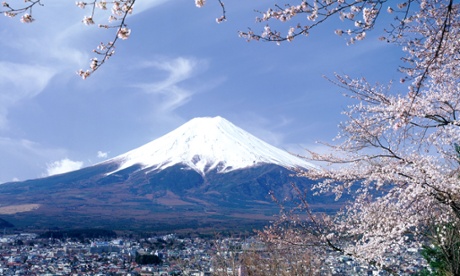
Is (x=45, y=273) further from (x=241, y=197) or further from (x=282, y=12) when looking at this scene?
(x=241, y=197)

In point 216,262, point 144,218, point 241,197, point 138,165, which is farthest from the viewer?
point 138,165

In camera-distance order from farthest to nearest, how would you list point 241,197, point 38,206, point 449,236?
point 241,197 < point 38,206 < point 449,236

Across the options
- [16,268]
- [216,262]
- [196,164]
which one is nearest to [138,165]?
[196,164]

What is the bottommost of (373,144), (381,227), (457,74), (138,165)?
(381,227)

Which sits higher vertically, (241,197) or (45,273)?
(241,197)

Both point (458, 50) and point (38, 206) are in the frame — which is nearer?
point (458, 50)

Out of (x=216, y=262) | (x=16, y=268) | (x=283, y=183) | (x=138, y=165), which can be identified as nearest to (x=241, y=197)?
(x=283, y=183)
